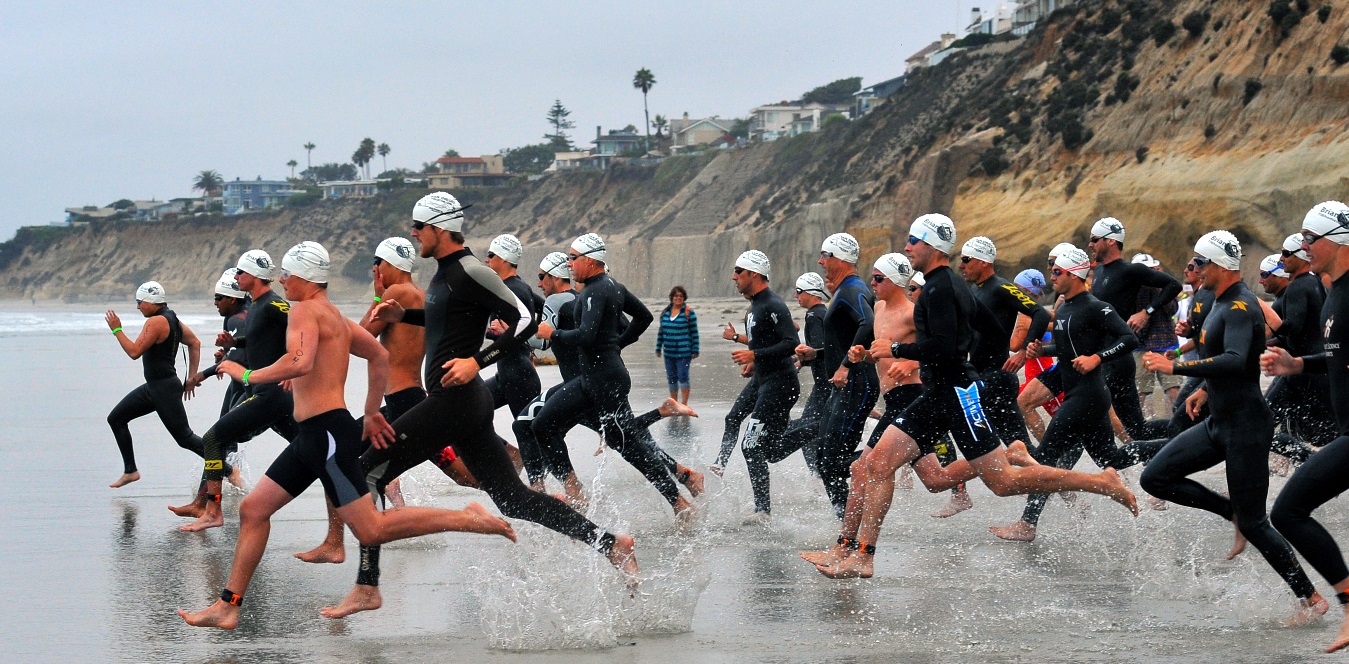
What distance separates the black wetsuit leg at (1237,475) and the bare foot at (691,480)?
11.2 feet

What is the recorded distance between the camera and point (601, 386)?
8.53 m

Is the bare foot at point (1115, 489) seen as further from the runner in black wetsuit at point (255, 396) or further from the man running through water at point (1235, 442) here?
A: the runner in black wetsuit at point (255, 396)

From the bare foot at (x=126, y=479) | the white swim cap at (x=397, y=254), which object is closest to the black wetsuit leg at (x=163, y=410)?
the bare foot at (x=126, y=479)

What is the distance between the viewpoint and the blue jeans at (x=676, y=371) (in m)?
16.8

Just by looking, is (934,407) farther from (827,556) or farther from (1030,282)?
(1030,282)

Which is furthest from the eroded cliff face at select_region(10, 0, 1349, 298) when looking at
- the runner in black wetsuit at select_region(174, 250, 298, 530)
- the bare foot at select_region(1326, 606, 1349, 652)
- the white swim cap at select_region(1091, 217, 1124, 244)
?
the runner in black wetsuit at select_region(174, 250, 298, 530)

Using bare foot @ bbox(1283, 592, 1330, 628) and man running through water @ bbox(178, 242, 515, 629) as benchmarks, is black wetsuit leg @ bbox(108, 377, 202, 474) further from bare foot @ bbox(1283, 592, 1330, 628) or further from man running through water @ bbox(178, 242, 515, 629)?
bare foot @ bbox(1283, 592, 1330, 628)

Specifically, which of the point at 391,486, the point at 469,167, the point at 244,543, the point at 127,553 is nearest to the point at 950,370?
the point at 244,543

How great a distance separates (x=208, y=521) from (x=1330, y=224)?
6.86 metres

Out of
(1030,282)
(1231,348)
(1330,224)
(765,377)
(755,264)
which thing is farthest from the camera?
(1030,282)

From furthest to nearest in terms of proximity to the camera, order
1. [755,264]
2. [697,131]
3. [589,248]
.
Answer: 1. [697,131]
2. [755,264]
3. [589,248]

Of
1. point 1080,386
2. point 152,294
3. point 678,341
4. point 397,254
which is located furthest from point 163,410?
point 678,341

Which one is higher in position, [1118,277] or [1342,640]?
[1118,277]

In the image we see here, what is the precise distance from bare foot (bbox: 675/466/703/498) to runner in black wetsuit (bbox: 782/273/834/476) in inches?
27.0
